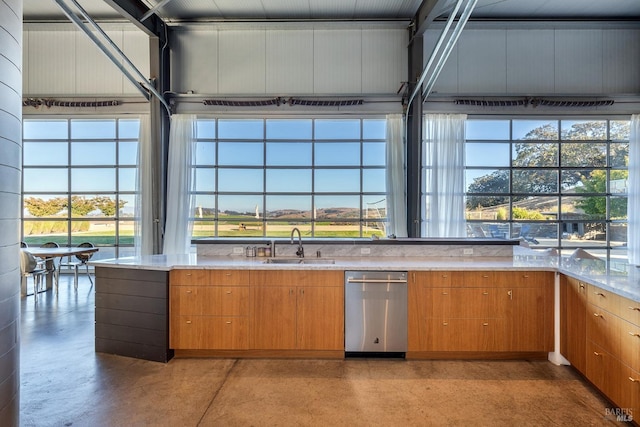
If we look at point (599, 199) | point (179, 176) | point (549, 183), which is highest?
point (179, 176)

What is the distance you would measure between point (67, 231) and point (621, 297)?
951 cm

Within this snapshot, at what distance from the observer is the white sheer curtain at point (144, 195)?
6406mm

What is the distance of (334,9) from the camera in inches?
230

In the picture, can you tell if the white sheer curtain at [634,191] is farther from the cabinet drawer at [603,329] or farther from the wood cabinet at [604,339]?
the cabinet drawer at [603,329]

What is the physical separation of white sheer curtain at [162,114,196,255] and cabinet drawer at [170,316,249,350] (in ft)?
12.1

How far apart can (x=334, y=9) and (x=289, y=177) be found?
345 cm

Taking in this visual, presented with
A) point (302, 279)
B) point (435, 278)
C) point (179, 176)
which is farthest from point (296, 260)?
point (179, 176)

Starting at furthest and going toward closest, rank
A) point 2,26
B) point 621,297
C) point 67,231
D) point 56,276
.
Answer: point 67,231, point 56,276, point 621,297, point 2,26

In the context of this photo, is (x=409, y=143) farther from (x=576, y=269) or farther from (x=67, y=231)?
(x=67, y=231)

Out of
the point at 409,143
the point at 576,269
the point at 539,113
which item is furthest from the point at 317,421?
the point at 539,113

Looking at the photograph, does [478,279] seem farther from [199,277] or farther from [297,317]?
[199,277]

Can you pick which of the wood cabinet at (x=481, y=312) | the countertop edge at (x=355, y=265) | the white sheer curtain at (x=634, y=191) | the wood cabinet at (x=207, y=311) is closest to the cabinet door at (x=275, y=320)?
the wood cabinet at (x=207, y=311)

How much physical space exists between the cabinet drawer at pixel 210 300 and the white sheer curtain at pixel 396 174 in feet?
13.1

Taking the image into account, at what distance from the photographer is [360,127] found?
6539 mm
